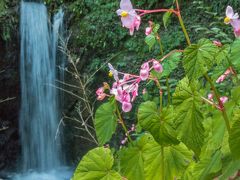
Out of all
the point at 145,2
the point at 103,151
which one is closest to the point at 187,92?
the point at 103,151

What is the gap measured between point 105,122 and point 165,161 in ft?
0.61

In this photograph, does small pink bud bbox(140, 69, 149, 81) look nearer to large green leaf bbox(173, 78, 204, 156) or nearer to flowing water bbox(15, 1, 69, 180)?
large green leaf bbox(173, 78, 204, 156)

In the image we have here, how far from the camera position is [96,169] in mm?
878

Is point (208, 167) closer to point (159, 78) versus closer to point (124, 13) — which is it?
point (159, 78)

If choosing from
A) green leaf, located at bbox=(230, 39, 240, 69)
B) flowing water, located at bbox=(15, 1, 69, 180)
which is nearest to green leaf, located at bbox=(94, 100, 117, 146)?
green leaf, located at bbox=(230, 39, 240, 69)

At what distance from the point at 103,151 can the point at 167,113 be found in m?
0.18

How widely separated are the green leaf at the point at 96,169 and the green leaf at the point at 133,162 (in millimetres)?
35

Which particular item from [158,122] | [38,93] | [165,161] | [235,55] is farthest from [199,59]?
[38,93]

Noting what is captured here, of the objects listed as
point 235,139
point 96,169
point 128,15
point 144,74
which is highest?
point 128,15

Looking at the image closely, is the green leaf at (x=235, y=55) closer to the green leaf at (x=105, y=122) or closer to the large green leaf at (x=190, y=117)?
the large green leaf at (x=190, y=117)

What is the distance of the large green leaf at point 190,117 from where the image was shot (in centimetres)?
75

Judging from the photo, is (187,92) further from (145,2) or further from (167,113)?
(145,2)

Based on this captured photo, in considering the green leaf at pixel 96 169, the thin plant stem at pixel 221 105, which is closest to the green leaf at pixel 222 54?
the thin plant stem at pixel 221 105

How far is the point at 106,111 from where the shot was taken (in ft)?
3.31
